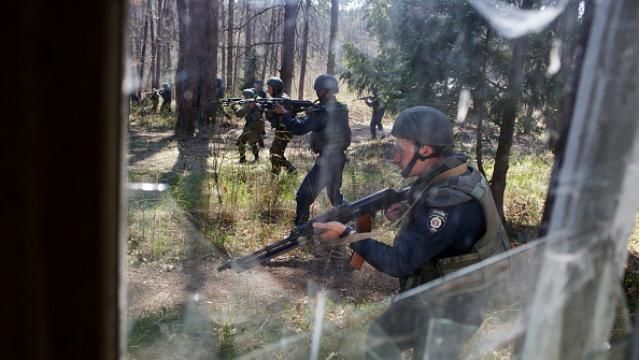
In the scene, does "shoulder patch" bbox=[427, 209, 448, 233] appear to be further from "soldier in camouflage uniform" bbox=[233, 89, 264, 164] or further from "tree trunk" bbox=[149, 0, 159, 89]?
"tree trunk" bbox=[149, 0, 159, 89]

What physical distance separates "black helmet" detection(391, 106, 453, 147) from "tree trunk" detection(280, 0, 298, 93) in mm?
8691

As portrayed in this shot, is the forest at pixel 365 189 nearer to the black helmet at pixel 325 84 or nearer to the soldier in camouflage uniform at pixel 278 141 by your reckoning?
the soldier in camouflage uniform at pixel 278 141

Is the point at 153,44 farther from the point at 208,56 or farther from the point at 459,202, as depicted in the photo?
the point at 459,202

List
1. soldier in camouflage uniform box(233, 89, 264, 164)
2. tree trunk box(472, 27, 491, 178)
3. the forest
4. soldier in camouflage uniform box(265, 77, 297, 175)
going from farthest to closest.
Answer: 1. soldier in camouflage uniform box(233, 89, 264, 164)
2. soldier in camouflage uniform box(265, 77, 297, 175)
3. tree trunk box(472, 27, 491, 178)
4. the forest

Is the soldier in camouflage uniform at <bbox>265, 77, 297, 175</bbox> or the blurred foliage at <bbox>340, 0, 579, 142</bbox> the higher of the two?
the blurred foliage at <bbox>340, 0, 579, 142</bbox>

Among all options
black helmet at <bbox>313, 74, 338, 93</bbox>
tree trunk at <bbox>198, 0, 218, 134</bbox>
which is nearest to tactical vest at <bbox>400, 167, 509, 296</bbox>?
black helmet at <bbox>313, 74, 338, 93</bbox>

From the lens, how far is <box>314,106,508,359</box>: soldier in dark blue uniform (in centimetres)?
211

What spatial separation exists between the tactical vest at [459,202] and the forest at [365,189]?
63mm

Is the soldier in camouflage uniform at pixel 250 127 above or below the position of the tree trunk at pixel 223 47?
below

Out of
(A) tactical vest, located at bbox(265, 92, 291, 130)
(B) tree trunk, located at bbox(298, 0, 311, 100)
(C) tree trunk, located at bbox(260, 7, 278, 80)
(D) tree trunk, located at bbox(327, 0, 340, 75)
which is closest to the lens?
(A) tactical vest, located at bbox(265, 92, 291, 130)

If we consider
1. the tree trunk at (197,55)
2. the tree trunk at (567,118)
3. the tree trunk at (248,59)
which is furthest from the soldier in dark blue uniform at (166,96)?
the tree trunk at (567,118)

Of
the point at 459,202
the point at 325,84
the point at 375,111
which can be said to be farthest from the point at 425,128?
the point at 375,111

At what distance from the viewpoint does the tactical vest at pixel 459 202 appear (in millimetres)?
2119

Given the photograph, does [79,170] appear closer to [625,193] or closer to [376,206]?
[625,193]
